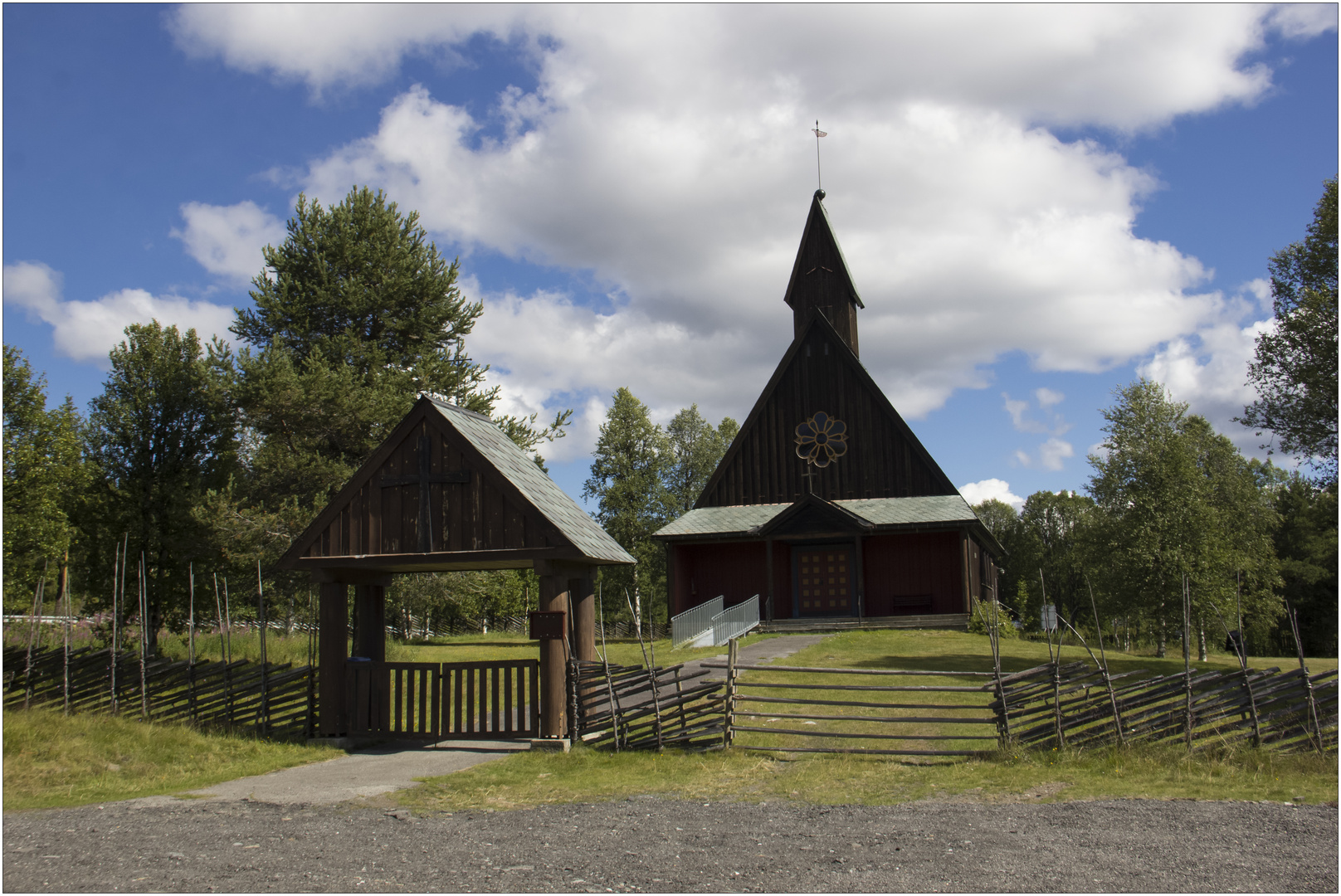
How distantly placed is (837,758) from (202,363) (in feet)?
79.7

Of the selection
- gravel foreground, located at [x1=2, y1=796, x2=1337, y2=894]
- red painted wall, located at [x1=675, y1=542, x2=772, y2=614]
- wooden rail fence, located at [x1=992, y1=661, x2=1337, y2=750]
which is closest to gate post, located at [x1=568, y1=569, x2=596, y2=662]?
gravel foreground, located at [x1=2, y1=796, x2=1337, y2=894]

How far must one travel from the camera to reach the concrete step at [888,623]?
2555 cm

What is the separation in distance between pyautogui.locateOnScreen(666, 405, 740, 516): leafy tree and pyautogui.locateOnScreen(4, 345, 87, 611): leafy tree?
31.9 metres

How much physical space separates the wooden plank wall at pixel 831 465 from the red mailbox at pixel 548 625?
18952 mm

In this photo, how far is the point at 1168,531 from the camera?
26.5 meters

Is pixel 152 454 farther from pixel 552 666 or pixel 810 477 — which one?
pixel 552 666

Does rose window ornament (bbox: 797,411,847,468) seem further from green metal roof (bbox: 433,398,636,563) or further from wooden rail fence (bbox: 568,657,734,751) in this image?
wooden rail fence (bbox: 568,657,734,751)

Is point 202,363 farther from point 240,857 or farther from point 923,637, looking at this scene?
point 240,857

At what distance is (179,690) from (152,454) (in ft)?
60.2

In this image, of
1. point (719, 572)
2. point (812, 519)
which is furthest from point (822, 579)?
point (719, 572)

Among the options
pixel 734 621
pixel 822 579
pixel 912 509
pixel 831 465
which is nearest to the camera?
pixel 734 621

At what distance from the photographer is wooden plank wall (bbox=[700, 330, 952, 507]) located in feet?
95.0

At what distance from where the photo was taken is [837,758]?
33.7 ft

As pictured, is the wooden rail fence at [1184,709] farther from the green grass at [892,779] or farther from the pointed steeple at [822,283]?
the pointed steeple at [822,283]
